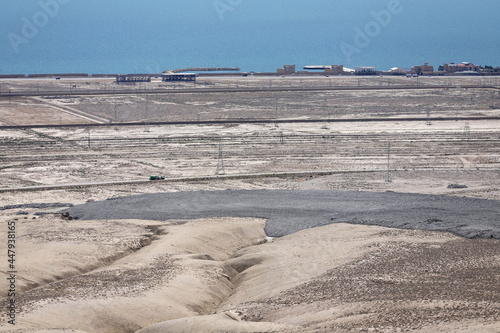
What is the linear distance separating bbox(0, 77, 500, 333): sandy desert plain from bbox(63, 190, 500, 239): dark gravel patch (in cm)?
96

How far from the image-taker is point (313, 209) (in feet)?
108

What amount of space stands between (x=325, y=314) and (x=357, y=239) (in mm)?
8854

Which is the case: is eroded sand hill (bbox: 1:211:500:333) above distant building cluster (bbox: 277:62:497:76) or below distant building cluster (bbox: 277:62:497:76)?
below

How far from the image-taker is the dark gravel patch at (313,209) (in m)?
29.1

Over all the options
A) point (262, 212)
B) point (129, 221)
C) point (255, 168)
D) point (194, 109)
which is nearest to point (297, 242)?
point (262, 212)

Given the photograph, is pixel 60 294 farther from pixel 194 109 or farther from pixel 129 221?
pixel 194 109

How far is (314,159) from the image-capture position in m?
50.0

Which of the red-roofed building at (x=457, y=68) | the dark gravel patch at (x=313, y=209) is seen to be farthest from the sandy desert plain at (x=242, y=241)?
the red-roofed building at (x=457, y=68)

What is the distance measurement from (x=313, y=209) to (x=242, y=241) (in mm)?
5318

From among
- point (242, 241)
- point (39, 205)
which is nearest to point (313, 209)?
point (242, 241)

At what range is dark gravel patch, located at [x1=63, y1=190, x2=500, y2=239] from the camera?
29141 millimetres
